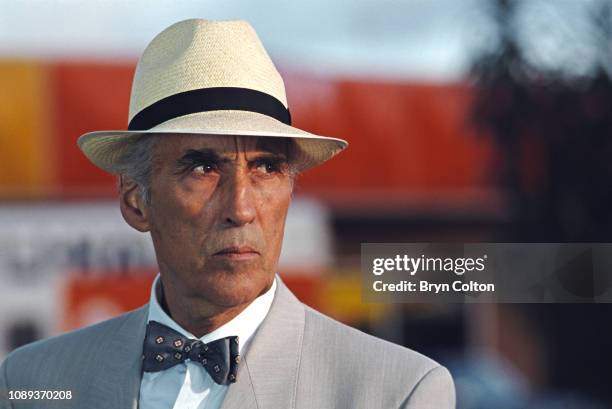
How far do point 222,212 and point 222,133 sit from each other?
0.18 meters

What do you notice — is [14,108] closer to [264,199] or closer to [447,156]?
[447,156]

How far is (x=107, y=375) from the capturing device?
96.0 inches

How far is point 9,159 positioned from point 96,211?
1.03 meters

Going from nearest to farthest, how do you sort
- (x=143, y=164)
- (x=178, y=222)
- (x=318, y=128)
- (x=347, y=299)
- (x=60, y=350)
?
(x=178, y=222) → (x=143, y=164) → (x=60, y=350) → (x=318, y=128) → (x=347, y=299)

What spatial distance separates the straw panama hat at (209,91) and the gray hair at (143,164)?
0.02 m

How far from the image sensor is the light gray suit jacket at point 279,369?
2.18 m

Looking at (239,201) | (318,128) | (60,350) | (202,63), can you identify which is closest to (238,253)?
(239,201)

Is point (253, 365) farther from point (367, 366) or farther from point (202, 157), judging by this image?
point (202, 157)

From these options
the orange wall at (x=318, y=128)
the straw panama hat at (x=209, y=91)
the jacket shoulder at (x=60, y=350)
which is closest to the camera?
the straw panama hat at (x=209, y=91)

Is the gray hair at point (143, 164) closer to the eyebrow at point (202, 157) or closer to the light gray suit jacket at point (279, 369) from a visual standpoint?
the eyebrow at point (202, 157)

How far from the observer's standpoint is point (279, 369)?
2.29 m

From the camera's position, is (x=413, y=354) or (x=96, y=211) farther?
(x=96, y=211)

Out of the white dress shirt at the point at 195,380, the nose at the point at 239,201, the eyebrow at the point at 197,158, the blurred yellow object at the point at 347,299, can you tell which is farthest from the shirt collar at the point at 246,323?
the blurred yellow object at the point at 347,299

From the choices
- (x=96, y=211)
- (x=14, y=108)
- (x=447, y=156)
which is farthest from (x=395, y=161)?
(x=14, y=108)
